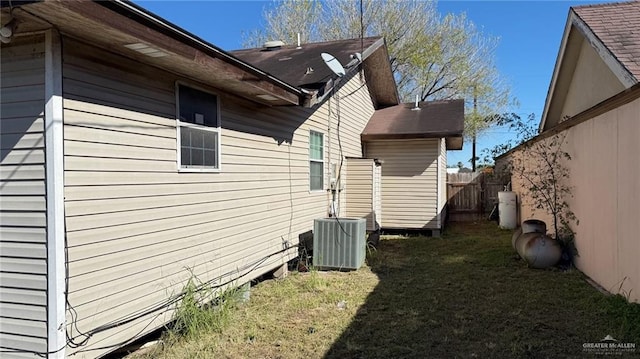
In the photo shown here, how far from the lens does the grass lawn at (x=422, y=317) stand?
364 centimetres

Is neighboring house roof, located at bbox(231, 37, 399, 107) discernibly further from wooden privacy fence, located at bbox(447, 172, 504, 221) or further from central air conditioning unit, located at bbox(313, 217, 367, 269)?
wooden privacy fence, located at bbox(447, 172, 504, 221)

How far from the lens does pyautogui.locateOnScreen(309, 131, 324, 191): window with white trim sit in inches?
305

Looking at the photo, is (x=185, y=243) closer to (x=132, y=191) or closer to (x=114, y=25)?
(x=132, y=191)

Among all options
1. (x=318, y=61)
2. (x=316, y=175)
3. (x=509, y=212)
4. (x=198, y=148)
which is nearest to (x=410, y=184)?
(x=509, y=212)

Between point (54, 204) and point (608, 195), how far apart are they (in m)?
5.58

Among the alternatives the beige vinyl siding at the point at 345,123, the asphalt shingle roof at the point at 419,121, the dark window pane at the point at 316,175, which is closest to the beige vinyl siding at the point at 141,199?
the dark window pane at the point at 316,175

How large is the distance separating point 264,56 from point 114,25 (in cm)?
622

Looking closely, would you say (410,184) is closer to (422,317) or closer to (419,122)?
(419,122)

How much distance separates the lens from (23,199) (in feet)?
9.61

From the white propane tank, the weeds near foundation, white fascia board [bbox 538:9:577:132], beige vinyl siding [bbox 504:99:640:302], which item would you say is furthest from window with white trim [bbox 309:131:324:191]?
the white propane tank

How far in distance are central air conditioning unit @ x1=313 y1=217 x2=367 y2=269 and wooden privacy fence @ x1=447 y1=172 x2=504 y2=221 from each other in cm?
810

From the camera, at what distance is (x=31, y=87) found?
289 cm

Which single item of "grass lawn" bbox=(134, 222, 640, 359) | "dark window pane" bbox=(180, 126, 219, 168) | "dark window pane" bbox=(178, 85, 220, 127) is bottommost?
"grass lawn" bbox=(134, 222, 640, 359)

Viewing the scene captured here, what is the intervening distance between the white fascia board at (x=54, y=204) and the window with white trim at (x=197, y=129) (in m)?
1.31
